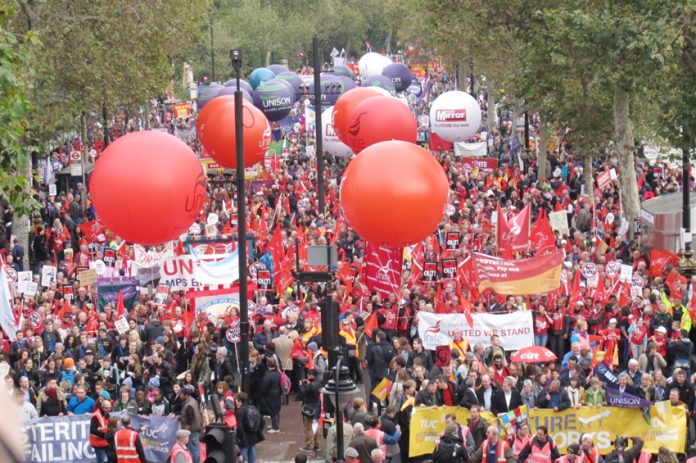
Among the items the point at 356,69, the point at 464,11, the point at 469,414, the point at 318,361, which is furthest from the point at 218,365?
the point at 356,69

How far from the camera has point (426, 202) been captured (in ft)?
54.3

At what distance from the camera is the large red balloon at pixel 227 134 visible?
24.8 meters

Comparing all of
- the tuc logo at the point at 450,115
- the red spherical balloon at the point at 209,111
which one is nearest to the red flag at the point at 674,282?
the red spherical balloon at the point at 209,111

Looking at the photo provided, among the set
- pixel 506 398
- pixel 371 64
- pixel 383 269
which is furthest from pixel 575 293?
pixel 371 64

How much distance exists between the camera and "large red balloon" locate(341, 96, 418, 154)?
28578mm

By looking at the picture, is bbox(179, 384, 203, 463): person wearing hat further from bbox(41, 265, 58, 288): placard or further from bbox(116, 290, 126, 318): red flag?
bbox(41, 265, 58, 288): placard

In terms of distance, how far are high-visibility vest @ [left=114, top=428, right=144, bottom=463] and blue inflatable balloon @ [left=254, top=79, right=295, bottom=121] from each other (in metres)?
31.7

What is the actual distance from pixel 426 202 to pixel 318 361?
2.65 meters

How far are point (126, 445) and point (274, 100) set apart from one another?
Answer: 32.2 m

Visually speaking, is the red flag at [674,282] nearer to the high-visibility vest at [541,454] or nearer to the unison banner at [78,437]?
the high-visibility vest at [541,454]

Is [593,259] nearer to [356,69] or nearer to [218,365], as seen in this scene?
[218,365]

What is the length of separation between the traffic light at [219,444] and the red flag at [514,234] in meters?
12.4

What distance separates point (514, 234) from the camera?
2216 centimetres

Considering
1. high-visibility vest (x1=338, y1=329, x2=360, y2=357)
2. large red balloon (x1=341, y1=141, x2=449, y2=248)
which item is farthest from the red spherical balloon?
high-visibility vest (x1=338, y1=329, x2=360, y2=357)
